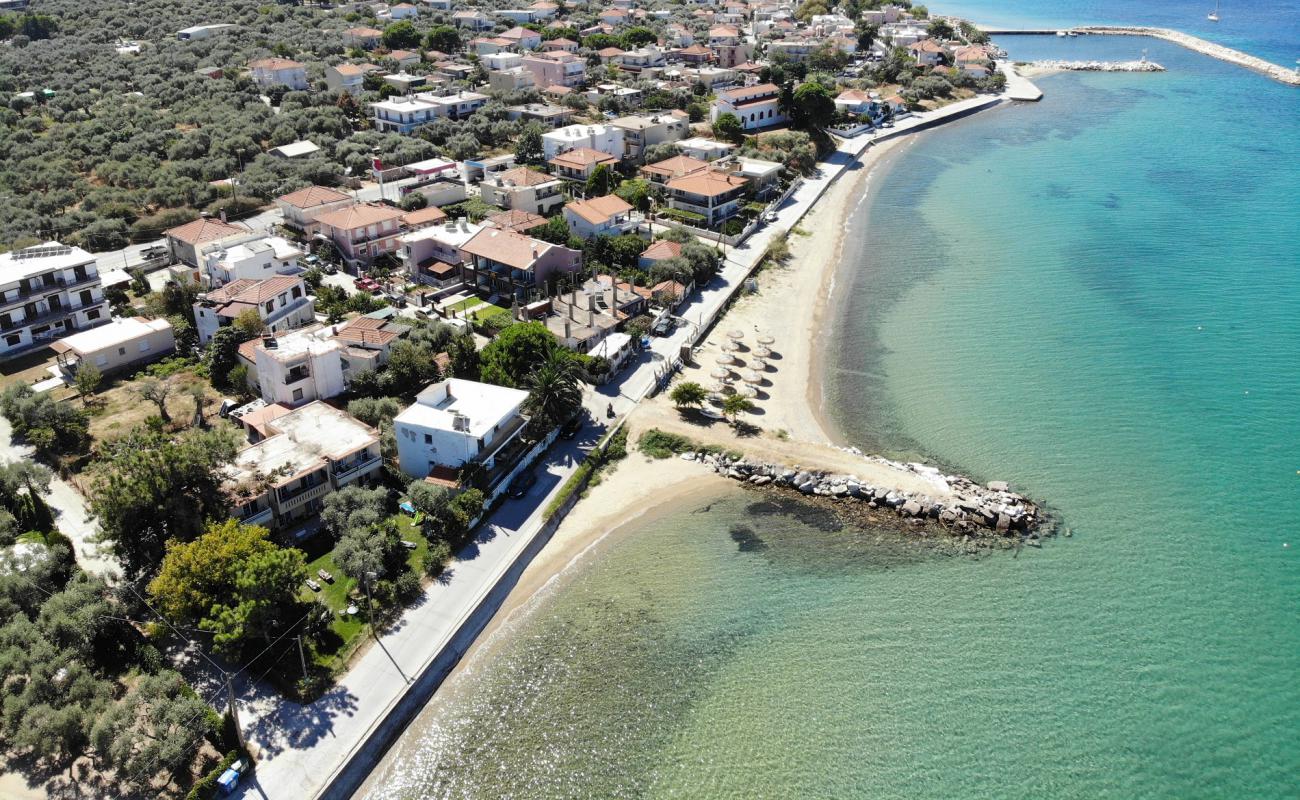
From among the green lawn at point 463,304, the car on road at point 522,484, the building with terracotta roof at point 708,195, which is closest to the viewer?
the car on road at point 522,484

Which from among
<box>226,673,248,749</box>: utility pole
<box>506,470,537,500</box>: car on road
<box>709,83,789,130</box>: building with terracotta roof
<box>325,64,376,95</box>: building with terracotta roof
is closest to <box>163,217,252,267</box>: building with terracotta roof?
<box>506,470,537,500</box>: car on road

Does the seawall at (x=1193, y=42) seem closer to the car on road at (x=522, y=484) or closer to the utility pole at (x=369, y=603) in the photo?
the car on road at (x=522, y=484)

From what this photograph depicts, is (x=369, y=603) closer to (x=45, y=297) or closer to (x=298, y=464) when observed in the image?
(x=298, y=464)

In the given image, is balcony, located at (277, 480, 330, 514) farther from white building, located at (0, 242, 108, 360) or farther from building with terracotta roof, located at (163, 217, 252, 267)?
building with terracotta roof, located at (163, 217, 252, 267)

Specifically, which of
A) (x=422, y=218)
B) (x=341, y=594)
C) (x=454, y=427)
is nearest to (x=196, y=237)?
(x=422, y=218)

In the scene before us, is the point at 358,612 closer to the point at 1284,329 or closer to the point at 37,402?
the point at 37,402

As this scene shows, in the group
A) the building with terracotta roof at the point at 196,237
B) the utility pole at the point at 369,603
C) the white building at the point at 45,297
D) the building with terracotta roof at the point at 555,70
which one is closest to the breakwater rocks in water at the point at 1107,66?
the building with terracotta roof at the point at 555,70
